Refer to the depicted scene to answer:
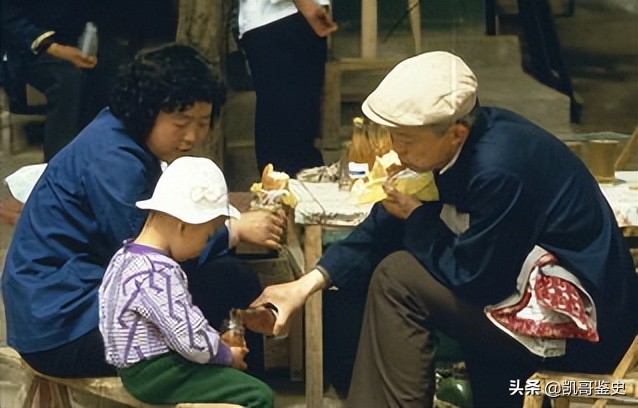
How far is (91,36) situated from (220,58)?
0.28 metres

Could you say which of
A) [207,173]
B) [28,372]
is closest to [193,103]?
[207,173]

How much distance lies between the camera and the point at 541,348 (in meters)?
2.28

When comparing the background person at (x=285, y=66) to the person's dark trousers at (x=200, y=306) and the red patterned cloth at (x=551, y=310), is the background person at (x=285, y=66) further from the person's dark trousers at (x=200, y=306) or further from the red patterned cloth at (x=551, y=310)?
the red patterned cloth at (x=551, y=310)

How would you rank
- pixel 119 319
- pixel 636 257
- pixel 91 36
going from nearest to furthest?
pixel 119 319 → pixel 91 36 → pixel 636 257

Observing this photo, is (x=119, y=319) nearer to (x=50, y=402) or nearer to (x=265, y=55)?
(x=50, y=402)

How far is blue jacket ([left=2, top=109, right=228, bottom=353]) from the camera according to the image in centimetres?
228

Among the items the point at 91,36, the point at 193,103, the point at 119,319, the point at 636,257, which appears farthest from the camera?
the point at 636,257

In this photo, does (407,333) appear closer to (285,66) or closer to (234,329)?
(234,329)

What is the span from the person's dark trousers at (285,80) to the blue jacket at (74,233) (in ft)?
1.03

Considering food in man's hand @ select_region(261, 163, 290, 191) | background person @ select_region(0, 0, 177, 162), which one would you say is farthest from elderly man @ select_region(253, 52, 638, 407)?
background person @ select_region(0, 0, 177, 162)

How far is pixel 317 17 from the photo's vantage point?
250 centimetres

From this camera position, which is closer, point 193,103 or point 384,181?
point 193,103

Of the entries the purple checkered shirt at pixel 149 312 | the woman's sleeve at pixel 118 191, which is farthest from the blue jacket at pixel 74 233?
the purple checkered shirt at pixel 149 312

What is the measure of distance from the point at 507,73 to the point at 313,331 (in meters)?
0.71
